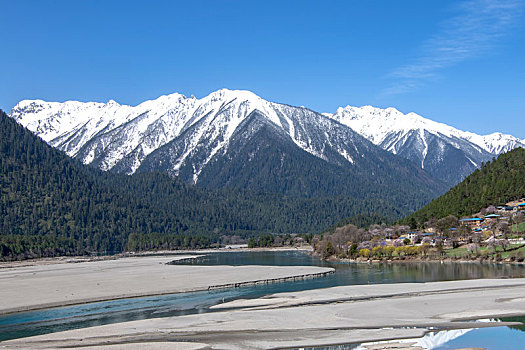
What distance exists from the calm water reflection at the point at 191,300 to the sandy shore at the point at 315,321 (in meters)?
5.87

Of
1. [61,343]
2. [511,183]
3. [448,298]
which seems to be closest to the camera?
[61,343]

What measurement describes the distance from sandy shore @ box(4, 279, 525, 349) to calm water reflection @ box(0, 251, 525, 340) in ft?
19.3

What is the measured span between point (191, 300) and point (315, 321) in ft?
91.3

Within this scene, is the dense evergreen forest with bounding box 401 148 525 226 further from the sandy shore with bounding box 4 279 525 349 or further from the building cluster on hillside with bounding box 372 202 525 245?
the sandy shore with bounding box 4 279 525 349

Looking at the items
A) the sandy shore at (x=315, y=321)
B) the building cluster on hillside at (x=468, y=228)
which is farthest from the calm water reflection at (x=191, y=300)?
the building cluster on hillside at (x=468, y=228)

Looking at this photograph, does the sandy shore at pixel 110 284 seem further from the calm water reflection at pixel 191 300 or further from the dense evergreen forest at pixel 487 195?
the dense evergreen forest at pixel 487 195

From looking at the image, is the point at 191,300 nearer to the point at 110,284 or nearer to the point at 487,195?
the point at 110,284

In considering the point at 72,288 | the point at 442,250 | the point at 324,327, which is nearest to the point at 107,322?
the point at 324,327

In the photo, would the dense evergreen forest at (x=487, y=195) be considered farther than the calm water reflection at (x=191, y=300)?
Yes

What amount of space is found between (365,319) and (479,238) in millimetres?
89197

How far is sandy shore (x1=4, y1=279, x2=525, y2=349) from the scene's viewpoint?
184 ft

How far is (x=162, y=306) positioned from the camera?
262ft

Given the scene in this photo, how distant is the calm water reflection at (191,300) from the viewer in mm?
69450

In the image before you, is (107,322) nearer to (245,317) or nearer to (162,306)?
(162,306)
